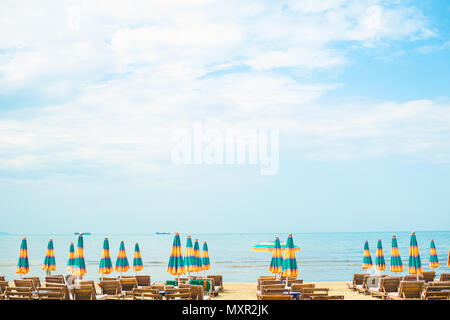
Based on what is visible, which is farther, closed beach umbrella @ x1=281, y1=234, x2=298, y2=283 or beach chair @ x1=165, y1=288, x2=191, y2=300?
closed beach umbrella @ x1=281, y1=234, x2=298, y2=283

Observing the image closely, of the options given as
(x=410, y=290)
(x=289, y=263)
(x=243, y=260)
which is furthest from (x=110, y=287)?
(x=243, y=260)

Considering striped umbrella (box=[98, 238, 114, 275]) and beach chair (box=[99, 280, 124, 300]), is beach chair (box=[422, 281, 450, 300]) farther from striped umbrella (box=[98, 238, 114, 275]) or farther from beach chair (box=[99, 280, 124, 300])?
striped umbrella (box=[98, 238, 114, 275])

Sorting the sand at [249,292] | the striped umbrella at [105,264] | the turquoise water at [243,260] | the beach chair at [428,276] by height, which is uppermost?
the striped umbrella at [105,264]

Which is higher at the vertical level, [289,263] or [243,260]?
[289,263]

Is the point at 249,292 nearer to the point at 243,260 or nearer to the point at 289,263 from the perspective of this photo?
the point at 289,263

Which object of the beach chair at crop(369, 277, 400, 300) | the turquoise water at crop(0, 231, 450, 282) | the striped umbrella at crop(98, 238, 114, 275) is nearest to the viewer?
the beach chair at crop(369, 277, 400, 300)

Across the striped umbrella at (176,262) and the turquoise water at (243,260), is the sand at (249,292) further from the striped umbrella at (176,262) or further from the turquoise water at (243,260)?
the turquoise water at (243,260)

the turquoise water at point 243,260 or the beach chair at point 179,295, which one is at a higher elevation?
the beach chair at point 179,295

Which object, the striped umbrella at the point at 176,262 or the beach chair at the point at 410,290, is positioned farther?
the striped umbrella at the point at 176,262

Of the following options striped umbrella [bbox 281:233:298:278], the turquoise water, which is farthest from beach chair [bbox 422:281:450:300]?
the turquoise water

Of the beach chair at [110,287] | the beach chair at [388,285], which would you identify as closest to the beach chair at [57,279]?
the beach chair at [110,287]
